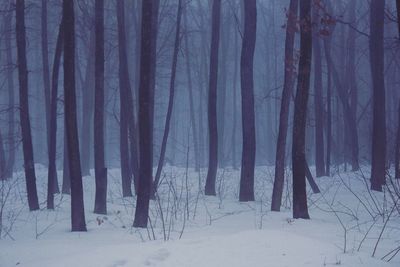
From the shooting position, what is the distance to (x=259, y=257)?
625cm

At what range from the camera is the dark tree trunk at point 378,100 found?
54.0 feet

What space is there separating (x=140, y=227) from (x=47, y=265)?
11.6 ft

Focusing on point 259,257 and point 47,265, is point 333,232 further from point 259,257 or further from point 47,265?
point 47,265

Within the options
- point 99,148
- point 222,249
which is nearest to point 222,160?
point 99,148

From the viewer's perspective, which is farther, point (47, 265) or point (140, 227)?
point (140, 227)

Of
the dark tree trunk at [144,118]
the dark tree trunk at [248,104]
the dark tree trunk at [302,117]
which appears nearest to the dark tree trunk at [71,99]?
the dark tree trunk at [144,118]

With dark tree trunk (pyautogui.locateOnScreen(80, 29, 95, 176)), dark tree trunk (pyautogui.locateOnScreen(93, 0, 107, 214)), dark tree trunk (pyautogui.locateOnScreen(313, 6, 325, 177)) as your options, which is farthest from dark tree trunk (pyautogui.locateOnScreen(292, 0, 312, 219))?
dark tree trunk (pyautogui.locateOnScreen(80, 29, 95, 176))

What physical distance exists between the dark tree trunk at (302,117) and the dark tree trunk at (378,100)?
276 inches

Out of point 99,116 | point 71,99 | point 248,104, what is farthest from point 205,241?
point 248,104

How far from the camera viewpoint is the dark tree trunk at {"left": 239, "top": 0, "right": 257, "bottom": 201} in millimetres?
15133

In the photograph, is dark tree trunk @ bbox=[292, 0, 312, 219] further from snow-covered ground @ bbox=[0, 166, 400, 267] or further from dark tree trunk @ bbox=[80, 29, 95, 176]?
dark tree trunk @ bbox=[80, 29, 95, 176]

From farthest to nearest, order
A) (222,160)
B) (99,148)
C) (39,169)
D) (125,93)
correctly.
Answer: (222,160)
(39,169)
(125,93)
(99,148)

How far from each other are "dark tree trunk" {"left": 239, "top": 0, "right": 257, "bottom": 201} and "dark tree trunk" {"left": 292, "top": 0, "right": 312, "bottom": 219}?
4669 millimetres

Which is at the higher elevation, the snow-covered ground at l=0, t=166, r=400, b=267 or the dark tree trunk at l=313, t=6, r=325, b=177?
Result: the dark tree trunk at l=313, t=6, r=325, b=177
